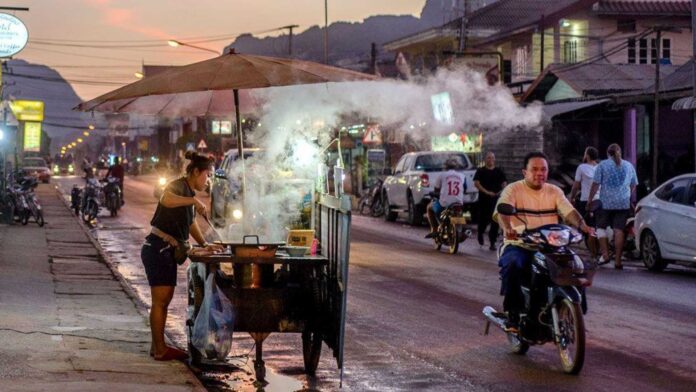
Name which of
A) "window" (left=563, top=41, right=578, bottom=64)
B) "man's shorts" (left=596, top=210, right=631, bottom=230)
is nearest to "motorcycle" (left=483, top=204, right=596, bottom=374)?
"man's shorts" (left=596, top=210, right=631, bottom=230)

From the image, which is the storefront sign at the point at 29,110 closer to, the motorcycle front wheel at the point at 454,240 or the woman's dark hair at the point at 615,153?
the motorcycle front wheel at the point at 454,240

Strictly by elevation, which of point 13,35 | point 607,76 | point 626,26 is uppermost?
point 626,26

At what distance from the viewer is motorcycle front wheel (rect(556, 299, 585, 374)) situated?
8.85 metres

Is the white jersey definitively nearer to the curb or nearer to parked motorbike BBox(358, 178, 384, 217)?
the curb

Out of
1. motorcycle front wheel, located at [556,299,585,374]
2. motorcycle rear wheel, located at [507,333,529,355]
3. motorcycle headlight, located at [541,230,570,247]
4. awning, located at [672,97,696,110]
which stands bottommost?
motorcycle rear wheel, located at [507,333,529,355]

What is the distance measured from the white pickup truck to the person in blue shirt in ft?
33.0

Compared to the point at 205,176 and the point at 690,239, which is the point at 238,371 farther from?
the point at 690,239

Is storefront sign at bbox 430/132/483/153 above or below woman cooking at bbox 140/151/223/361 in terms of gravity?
above

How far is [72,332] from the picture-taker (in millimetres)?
10797

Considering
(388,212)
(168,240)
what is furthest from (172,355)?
(388,212)

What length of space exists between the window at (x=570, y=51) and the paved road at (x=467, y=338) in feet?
80.6

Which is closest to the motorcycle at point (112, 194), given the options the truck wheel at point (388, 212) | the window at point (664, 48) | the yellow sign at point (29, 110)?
the truck wheel at point (388, 212)

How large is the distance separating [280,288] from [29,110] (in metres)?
75.9

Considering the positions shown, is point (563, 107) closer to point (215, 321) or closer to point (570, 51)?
point (570, 51)
